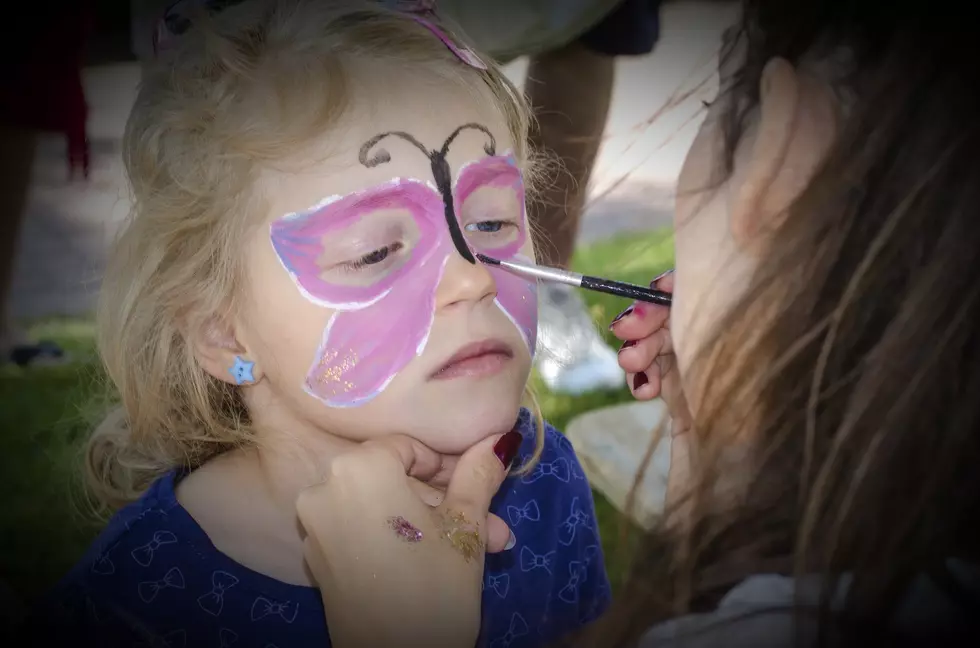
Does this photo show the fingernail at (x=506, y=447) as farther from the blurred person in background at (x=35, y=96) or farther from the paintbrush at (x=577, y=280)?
the blurred person in background at (x=35, y=96)

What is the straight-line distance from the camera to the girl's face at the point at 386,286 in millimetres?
749

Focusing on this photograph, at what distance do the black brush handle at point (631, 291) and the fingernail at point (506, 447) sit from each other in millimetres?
171

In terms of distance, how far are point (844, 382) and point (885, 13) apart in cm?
29

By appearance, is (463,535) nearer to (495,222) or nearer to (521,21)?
(495,222)

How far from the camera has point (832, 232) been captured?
2.12 ft

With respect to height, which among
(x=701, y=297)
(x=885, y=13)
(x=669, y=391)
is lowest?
(x=669, y=391)

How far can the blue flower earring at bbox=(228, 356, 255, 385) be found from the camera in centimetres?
82

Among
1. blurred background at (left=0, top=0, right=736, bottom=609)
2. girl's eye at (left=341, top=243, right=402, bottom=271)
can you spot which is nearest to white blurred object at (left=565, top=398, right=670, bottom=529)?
blurred background at (left=0, top=0, right=736, bottom=609)

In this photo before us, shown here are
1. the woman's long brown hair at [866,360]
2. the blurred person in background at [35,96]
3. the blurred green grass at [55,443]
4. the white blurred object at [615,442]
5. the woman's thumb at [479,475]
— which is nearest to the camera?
the woman's long brown hair at [866,360]

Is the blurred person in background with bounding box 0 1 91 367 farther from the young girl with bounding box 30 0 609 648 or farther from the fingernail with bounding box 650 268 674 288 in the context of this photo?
the fingernail with bounding box 650 268 674 288

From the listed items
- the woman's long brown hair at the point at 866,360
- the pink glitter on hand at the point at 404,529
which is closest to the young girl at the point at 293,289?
the pink glitter on hand at the point at 404,529

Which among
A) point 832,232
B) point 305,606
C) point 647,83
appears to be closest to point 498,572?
point 305,606

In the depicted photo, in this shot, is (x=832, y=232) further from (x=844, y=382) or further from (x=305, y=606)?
(x=305, y=606)

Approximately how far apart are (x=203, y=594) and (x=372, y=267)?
1.21 feet
